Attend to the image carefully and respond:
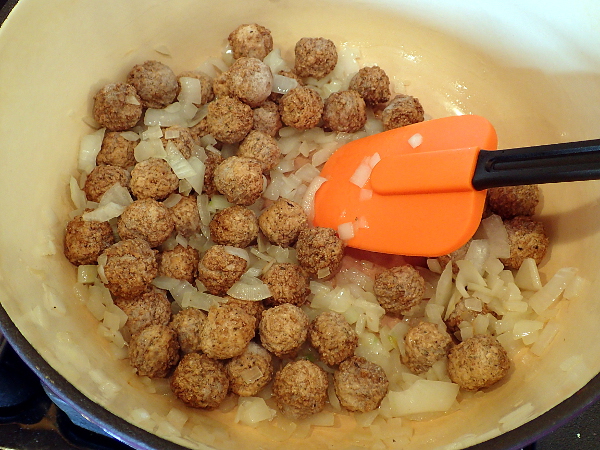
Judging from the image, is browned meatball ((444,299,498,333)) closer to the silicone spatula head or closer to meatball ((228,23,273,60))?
the silicone spatula head

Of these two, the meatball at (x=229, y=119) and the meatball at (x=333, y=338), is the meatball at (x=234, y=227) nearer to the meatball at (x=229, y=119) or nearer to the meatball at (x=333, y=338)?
the meatball at (x=229, y=119)

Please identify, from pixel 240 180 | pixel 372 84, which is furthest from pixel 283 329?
pixel 372 84

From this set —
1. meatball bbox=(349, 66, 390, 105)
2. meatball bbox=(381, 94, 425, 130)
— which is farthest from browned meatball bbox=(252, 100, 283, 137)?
meatball bbox=(381, 94, 425, 130)

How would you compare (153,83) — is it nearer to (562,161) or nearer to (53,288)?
(53,288)

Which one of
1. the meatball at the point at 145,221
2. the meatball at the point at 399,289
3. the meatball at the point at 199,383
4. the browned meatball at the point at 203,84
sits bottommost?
the meatball at the point at 199,383

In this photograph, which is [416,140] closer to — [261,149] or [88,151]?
[261,149]

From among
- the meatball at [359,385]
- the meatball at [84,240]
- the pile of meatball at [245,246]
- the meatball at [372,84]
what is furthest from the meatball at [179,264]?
the meatball at [372,84]

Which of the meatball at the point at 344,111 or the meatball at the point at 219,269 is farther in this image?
the meatball at the point at 344,111
